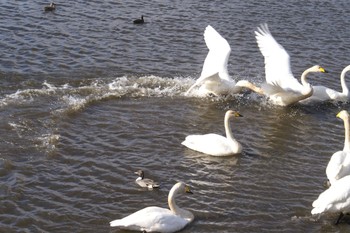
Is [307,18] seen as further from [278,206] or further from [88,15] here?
[278,206]

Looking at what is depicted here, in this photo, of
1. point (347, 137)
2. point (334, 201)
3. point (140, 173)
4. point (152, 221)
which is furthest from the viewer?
point (347, 137)

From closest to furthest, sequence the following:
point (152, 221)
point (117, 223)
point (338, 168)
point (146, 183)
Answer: point (117, 223) → point (152, 221) → point (146, 183) → point (338, 168)

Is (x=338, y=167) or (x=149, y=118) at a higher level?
(x=149, y=118)

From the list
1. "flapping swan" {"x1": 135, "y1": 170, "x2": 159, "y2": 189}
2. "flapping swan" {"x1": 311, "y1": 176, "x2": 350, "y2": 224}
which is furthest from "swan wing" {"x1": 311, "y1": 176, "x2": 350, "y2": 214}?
"flapping swan" {"x1": 135, "y1": 170, "x2": 159, "y2": 189}

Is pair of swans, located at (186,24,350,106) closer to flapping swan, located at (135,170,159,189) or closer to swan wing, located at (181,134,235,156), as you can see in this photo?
swan wing, located at (181,134,235,156)

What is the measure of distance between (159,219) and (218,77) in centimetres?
627

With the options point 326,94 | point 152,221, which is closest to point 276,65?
point 326,94

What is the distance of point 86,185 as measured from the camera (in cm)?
1095

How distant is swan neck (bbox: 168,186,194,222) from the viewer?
1000 centimetres

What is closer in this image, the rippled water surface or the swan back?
the rippled water surface

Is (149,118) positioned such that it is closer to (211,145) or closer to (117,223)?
(211,145)

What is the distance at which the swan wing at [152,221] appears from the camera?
9.54 meters

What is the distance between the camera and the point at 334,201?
9.98 metres

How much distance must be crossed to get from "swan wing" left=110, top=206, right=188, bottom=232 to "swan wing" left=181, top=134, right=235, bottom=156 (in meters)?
2.70
